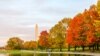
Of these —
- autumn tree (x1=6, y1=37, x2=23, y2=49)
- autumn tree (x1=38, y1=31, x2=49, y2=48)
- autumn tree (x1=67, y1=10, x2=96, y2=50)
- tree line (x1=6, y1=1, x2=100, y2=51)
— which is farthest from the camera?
autumn tree (x1=6, y1=37, x2=23, y2=49)

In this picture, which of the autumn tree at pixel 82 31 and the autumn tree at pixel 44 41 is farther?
the autumn tree at pixel 44 41

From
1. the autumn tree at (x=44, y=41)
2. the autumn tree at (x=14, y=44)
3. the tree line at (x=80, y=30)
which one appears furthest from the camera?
the autumn tree at (x=14, y=44)

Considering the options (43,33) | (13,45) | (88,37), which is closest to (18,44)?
(13,45)

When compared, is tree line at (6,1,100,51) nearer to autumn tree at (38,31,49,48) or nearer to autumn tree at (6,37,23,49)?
autumn tree at (38,31,49,48)

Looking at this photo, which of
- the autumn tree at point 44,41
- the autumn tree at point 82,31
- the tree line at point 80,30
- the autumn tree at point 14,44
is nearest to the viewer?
the tree line at point 80,30

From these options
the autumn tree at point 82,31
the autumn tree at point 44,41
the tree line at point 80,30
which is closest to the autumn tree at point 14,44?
the autumn tree at point 44,41

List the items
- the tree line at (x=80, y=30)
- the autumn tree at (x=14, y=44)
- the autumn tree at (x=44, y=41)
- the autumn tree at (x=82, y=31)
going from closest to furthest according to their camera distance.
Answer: the tree line at (x=80, y=30)
the autumn tree at (x=82, y=31)
the autumn tree at (x=44, y=41)
the autumn tree at (x=14, y=44)

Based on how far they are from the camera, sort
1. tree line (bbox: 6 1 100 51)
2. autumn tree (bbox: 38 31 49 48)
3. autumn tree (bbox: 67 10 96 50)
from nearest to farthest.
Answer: tree line (bbox: 6 1 100 51), autumn tree (bbox: 67 10 96 50), autumn tree (bbox: 38 31 49 48)

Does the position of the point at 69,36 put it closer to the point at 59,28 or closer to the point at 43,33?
the point at 59,28

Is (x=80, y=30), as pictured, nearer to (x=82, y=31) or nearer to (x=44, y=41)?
(x=82, y=31)

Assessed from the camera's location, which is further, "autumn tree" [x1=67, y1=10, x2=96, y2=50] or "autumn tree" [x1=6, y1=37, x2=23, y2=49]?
"autumn tree" [x1=6, y1=37, x2=23, y2=49]

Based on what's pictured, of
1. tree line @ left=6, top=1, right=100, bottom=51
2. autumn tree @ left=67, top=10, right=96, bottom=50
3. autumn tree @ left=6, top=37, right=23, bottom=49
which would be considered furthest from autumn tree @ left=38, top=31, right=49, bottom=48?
autumn tree @ left=67, top=10, right=96, bottom=50

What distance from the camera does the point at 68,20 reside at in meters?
114

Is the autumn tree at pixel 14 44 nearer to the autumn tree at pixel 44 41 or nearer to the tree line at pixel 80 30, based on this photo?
the autumn tree at pixel 44 41
